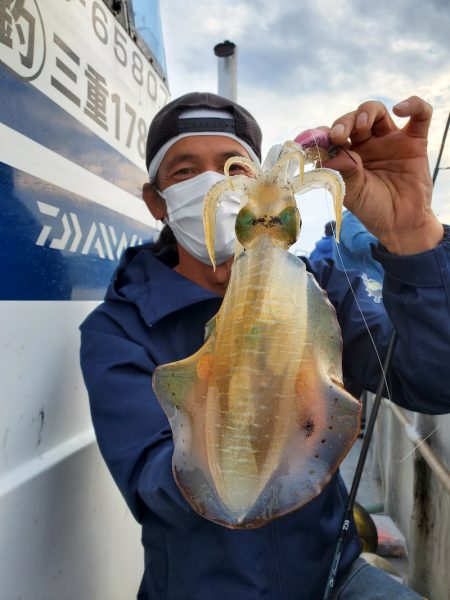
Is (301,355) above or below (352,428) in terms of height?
above

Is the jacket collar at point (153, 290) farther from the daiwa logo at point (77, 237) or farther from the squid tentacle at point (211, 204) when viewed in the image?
the squid tentacle at point (211, 204)

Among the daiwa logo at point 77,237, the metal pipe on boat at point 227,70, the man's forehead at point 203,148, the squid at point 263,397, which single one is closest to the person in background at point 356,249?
the metal pipe on boat at point 227,70

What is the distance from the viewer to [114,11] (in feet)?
6.62

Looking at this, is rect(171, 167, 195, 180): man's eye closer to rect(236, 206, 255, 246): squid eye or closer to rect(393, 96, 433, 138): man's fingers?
rect(393, 96, 433, 138): man's fingers

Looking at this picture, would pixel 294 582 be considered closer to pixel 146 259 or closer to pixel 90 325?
pixel 90 325

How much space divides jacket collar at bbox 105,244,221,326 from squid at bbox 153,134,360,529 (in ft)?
2.41

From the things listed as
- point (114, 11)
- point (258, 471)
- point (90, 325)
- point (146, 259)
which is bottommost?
point (258, 471)

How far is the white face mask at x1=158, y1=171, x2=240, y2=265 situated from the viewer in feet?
4.95

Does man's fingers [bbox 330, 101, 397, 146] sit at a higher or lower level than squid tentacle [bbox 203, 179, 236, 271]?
higher

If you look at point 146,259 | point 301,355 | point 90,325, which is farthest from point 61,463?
point 301,355

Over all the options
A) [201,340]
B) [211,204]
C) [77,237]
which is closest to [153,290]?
[201,340]

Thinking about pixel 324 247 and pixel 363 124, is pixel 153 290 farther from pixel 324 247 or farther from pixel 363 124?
pixel 324 247

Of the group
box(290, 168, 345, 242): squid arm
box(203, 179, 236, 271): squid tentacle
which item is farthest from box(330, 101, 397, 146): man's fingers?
box(203, 179, 236, 271): squid tentacle

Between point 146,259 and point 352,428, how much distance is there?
4.17 ft
